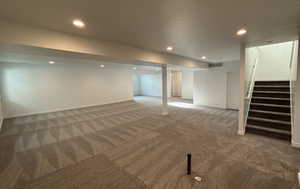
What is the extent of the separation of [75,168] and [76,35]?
108 inches

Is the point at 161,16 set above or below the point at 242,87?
above

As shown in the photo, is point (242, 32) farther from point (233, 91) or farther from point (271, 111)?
point (233, 91)

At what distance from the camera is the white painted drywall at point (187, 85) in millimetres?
10372

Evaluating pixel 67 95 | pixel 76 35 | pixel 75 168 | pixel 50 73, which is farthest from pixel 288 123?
pixel 50 73

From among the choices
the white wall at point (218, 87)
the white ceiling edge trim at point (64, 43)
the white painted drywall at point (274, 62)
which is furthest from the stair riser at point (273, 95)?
the white ceiling edge trim at point (64, 43)

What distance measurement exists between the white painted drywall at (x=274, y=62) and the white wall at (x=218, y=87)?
0.96 metres

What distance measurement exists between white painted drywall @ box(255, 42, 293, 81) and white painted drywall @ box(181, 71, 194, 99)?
4.95 meters

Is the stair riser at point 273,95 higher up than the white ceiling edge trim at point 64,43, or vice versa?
the white ceiling edge trim at point 64,43

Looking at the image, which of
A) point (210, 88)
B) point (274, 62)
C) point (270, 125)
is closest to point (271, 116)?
point (270, 125)

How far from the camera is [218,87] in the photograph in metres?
7.11

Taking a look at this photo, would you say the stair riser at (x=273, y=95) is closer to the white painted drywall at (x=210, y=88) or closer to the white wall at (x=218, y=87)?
the white wall at (x=218, y=87)

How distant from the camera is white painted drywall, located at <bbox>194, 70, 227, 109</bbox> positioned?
273 inches

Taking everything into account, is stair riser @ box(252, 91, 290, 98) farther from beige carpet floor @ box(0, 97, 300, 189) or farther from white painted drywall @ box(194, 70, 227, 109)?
white painted drywall @ box(194, 70, 227, 109)

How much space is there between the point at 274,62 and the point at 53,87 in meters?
10.6
